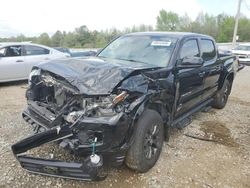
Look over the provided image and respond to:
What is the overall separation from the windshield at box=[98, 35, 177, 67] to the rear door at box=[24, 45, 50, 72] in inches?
190

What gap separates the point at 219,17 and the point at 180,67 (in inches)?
2782

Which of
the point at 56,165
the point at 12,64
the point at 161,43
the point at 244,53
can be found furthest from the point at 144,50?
the point at 244,53

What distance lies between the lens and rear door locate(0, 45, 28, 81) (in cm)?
840

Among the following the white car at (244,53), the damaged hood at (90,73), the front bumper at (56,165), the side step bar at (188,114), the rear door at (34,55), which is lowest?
the white car at (244,53)

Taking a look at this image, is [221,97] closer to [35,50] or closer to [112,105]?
[112,105]

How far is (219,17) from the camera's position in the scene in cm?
6831

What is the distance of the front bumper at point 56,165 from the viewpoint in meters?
2.71

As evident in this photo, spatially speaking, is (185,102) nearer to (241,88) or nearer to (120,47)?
(120,47)

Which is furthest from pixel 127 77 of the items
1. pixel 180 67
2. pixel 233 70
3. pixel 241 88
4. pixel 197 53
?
pixel 241 88

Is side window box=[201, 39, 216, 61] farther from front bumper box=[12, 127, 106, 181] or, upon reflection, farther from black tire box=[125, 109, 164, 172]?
front bumper box=[12, 127, 106, 181]

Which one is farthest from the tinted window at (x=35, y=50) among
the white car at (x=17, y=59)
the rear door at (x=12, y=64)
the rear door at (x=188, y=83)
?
the rear door at (x=188, y=83)

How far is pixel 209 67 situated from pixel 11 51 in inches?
247

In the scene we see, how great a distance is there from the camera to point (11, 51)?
8680 mm

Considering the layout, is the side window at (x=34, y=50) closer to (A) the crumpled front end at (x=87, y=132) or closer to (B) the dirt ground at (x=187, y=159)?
(B) the dirt ground at (x=187, y=159)
